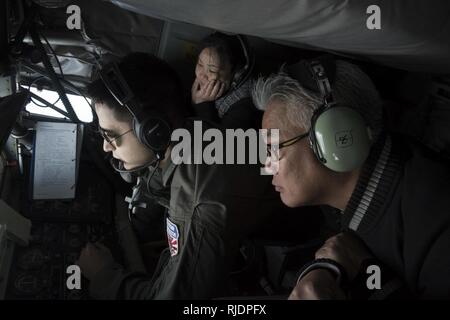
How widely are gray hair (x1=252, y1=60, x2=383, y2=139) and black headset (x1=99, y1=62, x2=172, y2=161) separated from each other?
0.94 ft

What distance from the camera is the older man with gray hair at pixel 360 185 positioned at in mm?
792

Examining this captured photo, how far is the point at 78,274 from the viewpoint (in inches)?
41.2

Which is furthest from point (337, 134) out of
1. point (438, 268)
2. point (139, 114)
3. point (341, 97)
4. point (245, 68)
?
point (245, 68)

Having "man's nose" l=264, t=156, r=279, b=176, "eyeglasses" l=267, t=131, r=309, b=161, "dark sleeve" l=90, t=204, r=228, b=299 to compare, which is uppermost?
"eyeglasses" l=267, t=131, r=309, b=161

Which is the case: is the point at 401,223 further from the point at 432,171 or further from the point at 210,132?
the point at 210,132

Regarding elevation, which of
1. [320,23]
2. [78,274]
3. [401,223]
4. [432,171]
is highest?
[320,23]

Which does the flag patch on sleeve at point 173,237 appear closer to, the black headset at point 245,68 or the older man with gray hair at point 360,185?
the older man with gray hair at point 360,185

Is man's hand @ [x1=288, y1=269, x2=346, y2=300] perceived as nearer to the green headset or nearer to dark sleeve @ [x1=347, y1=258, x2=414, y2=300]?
dark sleeve @ [x1=347, y1=258, x2=414, y2=300]

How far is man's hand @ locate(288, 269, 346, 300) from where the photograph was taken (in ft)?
2.58

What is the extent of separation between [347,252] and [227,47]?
73cm

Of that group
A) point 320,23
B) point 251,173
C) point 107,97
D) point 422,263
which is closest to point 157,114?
point 107,97

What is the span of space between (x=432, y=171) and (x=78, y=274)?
89cm

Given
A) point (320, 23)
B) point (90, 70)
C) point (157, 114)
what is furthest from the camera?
point (90, 70)

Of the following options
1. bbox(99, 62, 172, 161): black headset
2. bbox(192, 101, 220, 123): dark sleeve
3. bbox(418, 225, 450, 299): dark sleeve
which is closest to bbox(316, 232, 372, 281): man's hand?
bbox(418, 225, 450, 299): dark sleeve
